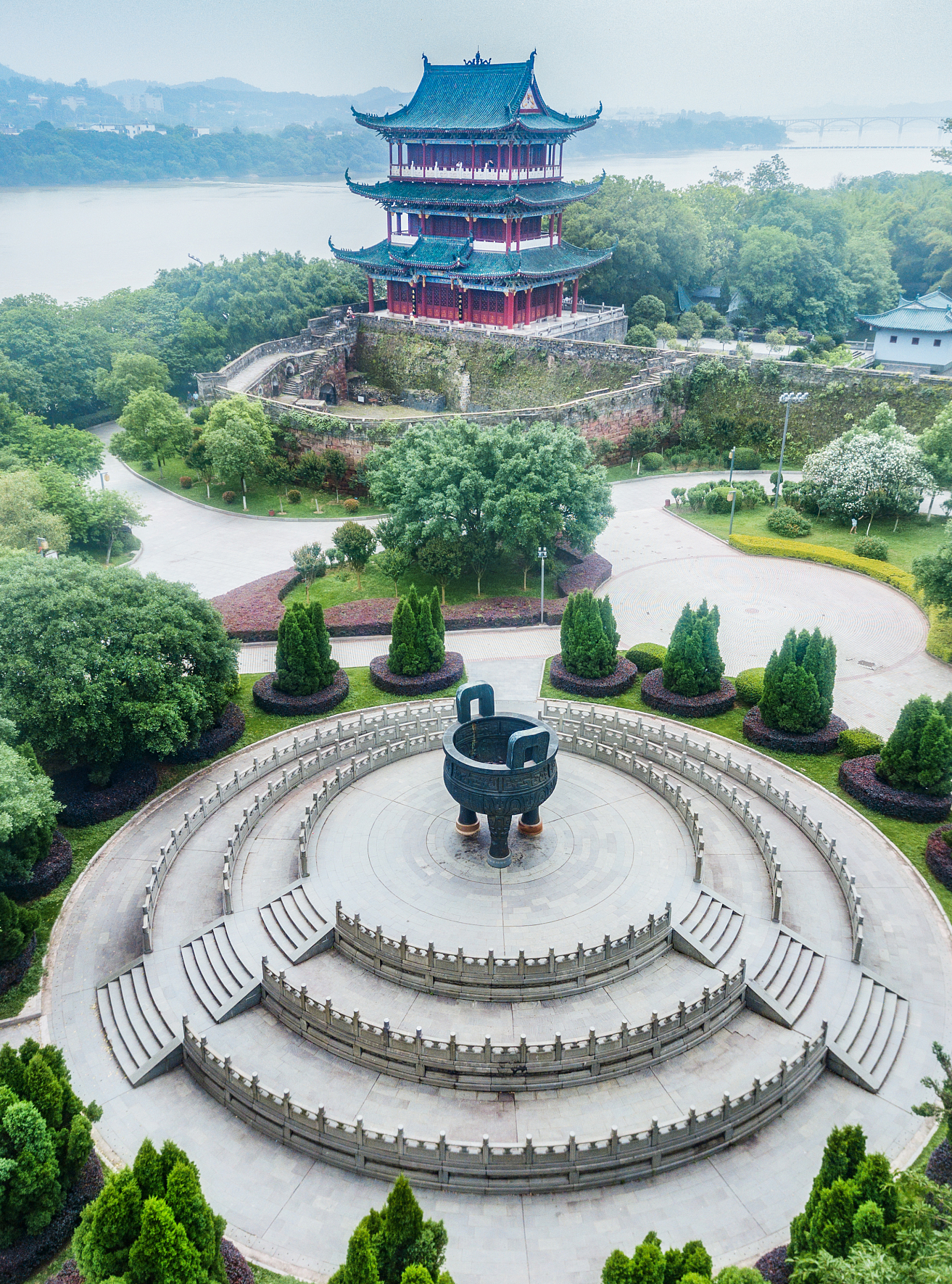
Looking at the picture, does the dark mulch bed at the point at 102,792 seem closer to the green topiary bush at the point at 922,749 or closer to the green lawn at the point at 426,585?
the green lawn at the point at 426,585

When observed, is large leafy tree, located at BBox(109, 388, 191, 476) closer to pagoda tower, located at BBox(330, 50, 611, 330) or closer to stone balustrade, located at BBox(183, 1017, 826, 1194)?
pagoda tower, located at BBox(330, 50, 611, 330)

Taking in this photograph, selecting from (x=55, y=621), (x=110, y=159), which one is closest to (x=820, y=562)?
(x=55, y=621)

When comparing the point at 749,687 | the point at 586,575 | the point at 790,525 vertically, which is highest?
the point at 790,525

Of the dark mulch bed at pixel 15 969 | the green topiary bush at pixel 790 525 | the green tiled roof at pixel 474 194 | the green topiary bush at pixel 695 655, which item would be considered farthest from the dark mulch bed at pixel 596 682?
the green tiled roof at pixel 474 194

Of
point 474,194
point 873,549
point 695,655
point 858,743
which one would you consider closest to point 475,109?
point 474,194

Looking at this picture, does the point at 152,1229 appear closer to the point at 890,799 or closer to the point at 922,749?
the point at 890,799

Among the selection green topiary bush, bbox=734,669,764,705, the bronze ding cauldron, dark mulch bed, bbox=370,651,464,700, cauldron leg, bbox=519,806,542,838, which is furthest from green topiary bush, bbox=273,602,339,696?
green topiary bush, bbox=734,669,764,705
